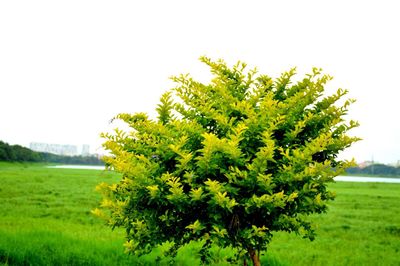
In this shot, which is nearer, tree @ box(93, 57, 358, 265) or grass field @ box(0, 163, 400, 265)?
tree @ box(93, 57, 358, 265)

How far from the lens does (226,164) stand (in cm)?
599

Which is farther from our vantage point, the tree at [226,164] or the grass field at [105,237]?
the grass field at [105,237]

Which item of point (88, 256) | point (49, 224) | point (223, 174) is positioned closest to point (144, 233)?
point (223, 174)

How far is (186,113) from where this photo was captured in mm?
7184

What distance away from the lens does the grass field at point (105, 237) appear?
435 inches

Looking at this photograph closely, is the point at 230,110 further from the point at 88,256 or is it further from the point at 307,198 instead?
the point at 88,256

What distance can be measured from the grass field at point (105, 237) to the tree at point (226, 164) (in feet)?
11.0

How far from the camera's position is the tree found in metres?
5.70

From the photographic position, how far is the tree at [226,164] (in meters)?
5.70

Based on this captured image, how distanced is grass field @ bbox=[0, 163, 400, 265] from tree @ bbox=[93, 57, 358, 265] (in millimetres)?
3340

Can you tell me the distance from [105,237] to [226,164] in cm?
1164

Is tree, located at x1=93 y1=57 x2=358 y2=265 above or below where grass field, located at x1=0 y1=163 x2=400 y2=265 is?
above

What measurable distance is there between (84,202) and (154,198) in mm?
23339

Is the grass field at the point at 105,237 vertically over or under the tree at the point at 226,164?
under
